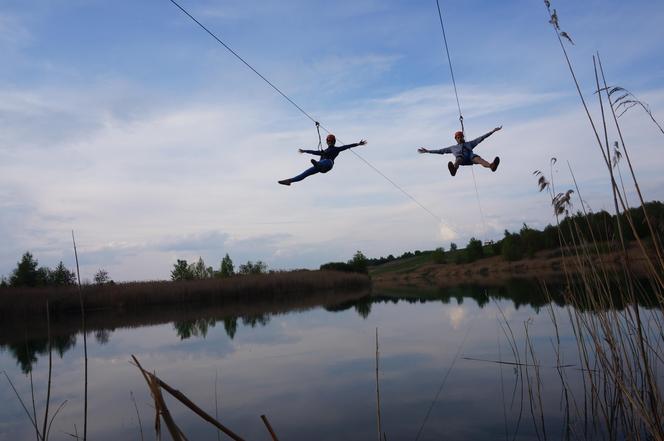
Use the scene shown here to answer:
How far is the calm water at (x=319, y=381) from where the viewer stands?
7.51 meters

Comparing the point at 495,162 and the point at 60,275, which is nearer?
the point at 495,162

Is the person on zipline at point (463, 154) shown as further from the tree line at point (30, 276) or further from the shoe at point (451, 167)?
the tree line at point (30, 276)

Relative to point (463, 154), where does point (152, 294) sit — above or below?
below

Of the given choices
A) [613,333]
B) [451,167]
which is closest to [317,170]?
[451,167]

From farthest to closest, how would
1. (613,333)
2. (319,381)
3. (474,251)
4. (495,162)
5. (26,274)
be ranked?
1. (474,251)
2. (26,274)
3. (319,381)
4. (495,162)
5. (613,333)

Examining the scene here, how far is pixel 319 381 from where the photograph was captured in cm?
1054

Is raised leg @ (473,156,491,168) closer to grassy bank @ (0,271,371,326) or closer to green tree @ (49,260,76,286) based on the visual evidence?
grassy bank @ (0,271,371,326)

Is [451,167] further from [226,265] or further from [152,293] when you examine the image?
→ [226,265]

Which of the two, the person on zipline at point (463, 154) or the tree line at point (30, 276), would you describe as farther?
the tree line at point (30, 276)

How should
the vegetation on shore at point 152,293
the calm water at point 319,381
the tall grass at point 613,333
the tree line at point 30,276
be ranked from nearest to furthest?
the tall grass at point 613,333
the calm water at point 319,381
the vegetation on shore at point 152,293
the tree line at point 30,276

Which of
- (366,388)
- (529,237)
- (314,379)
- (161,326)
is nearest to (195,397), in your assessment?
(314,379)

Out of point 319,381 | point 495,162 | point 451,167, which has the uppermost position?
point 451,167

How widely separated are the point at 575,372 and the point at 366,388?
3.74 metres

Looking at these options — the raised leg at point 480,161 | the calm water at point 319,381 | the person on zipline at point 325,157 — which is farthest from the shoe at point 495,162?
the calm water at point 319,381
